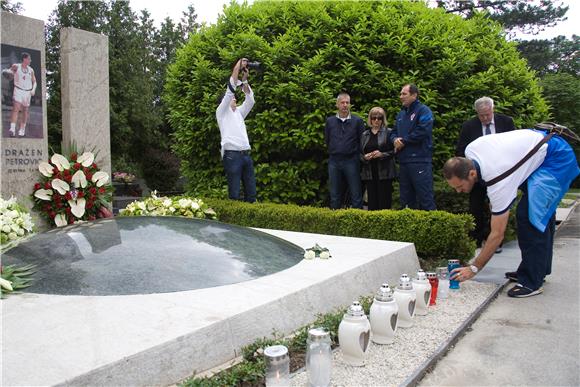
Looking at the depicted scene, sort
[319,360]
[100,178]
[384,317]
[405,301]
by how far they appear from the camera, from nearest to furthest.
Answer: [319,360] < [384,317] < [405,301] < [100,178]

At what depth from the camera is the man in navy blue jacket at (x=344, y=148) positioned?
6148 mm

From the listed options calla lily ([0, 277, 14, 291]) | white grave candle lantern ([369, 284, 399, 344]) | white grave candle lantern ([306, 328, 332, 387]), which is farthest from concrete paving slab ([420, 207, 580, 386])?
calla lily ([0, 277, 14, 291])

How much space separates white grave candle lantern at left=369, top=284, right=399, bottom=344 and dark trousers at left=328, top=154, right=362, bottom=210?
3.28 m

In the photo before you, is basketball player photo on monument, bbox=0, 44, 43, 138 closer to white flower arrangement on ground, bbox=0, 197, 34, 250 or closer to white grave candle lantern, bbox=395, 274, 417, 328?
white flower arrangement on ground, bbox=0, 197, 34, 250

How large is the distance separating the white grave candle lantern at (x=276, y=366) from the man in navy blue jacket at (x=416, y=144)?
3931mm

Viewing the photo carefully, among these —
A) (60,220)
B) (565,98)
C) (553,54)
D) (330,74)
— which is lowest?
(60,220)

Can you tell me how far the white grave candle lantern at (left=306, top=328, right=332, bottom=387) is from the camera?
231cm

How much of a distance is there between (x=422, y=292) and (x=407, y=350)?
65cm

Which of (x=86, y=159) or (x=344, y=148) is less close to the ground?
(x=344, y=148)

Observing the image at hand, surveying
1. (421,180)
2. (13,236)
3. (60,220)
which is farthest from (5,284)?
(421,180)

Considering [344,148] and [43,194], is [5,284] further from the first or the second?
[344,148]

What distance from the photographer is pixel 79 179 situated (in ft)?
16.3

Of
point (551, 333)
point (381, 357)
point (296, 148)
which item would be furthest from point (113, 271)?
point (296, 148)

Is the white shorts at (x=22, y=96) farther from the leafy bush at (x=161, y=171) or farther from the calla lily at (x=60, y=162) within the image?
the leafy bush at (x=161, y=171)
